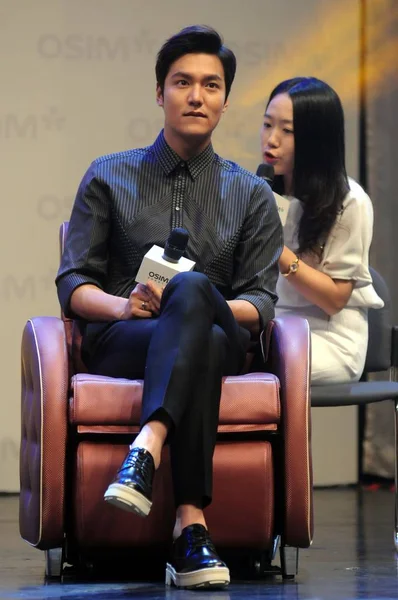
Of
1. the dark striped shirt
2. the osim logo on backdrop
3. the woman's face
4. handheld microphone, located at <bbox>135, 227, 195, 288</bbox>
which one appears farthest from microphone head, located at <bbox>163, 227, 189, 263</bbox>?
the osim logo on backdrop

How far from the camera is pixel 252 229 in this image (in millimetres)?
2693

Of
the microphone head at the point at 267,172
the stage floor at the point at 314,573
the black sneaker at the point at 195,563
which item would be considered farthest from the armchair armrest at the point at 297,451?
the microphone head at the point at 267,172

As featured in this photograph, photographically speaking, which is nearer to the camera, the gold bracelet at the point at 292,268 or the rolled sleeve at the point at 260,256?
the rolled sleeve at the point at 260,256

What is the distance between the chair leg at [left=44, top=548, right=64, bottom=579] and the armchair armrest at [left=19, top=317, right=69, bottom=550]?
80 millimetres

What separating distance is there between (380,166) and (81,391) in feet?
7.91

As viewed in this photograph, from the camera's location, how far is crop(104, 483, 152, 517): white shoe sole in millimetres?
2051

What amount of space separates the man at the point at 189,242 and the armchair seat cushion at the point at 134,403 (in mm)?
68

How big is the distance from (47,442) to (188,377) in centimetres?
33

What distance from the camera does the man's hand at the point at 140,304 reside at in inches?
95.2

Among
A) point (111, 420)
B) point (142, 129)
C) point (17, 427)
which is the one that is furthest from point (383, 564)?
point (142, 129)

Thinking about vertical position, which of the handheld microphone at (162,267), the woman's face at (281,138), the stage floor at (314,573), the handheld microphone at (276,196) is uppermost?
the woman's face at (281,138)

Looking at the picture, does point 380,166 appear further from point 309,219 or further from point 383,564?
point 383,564

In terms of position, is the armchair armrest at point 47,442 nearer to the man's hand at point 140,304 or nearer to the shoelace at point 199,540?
the man's hand at point 140,304

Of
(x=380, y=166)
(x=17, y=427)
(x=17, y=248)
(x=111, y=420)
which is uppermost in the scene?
(x=380, y=166)
